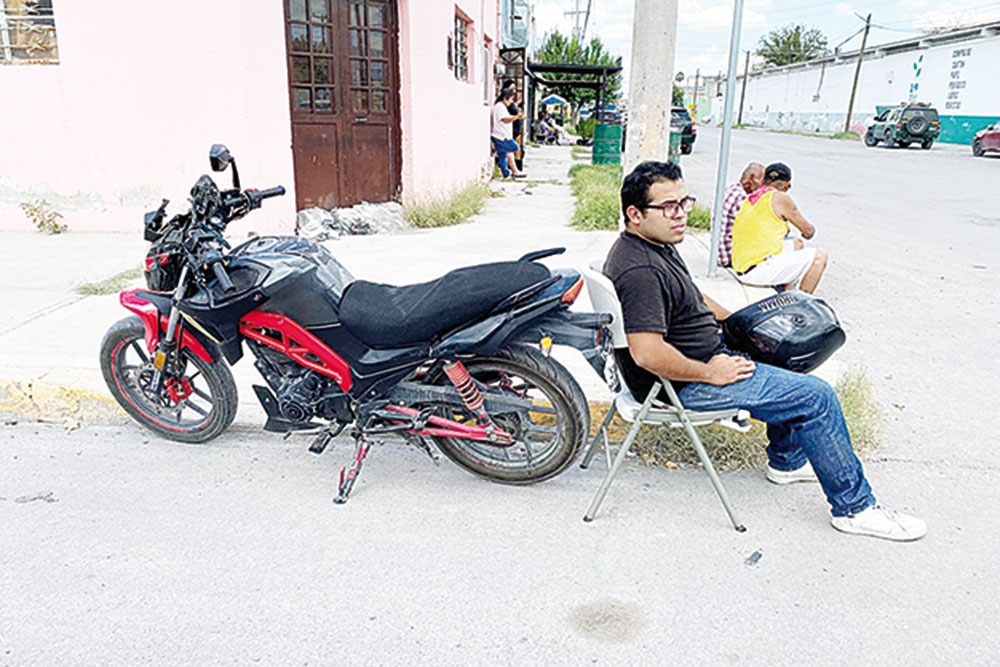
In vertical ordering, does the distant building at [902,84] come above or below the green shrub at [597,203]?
above

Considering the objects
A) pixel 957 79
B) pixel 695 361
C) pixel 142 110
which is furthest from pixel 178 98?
pixel 957 79

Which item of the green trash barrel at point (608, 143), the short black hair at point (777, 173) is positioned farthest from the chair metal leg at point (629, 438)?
the green trash barrel at point (608, 143)

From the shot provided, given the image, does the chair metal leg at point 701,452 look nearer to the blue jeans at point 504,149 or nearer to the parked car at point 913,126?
the blue jeans at point 504,149

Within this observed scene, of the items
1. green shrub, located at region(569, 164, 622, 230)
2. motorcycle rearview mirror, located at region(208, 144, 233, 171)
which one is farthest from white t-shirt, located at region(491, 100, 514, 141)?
motorcycle rearview mirror, located at region(208, 144, 233, 171)

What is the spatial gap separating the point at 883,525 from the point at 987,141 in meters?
28.3

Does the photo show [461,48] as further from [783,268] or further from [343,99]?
[783,268]

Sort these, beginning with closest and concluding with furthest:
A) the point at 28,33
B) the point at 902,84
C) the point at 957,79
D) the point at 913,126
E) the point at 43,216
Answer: the point at 28,33, the point at 43,216, the point at 913,126, the point at 957,79, the point at 902,84

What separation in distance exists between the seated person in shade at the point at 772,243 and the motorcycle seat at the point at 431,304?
3011 mm

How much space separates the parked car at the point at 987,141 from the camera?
25.5m

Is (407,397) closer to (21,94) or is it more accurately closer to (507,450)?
(507,450)

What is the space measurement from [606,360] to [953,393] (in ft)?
8.85

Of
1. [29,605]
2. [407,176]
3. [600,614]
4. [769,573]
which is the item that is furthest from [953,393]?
[407,176]

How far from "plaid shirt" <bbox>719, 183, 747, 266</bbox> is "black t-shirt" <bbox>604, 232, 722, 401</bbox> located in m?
3.34

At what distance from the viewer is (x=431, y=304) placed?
3.21 meters
